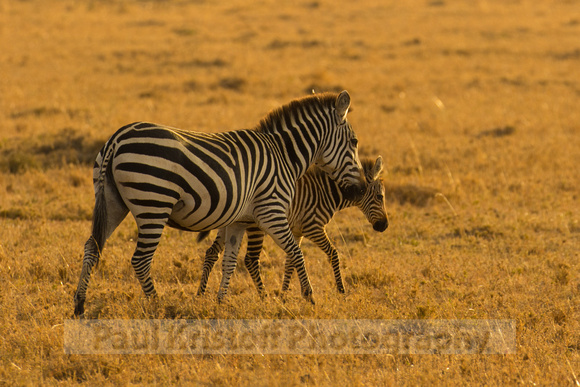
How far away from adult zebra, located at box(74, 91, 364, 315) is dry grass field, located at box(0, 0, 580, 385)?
0.73 meters

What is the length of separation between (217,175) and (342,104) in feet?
5.80

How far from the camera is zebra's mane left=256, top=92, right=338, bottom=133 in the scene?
7336 mm

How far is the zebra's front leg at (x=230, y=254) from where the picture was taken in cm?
723

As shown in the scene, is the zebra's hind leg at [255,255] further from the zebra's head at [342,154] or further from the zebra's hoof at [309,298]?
the zebra's head at [342,154]

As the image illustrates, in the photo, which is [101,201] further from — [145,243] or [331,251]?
[331,251]

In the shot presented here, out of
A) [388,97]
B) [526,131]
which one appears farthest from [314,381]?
[388,97]

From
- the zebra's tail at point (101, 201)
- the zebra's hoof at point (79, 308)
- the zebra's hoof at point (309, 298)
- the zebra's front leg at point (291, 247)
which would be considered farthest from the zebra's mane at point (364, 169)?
the zebra's hoof at point (79, 308)

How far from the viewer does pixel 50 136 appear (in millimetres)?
13438

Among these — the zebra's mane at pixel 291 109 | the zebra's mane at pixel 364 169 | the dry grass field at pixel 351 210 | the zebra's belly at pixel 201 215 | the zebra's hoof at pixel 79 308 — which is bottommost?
the dry grass field at pixel 351 210

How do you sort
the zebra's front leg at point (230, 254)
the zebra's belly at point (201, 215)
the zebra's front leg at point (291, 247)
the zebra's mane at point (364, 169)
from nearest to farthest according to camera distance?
the zebra's belly at point (201, 215)
the zebra's front leg at point (291, 247)
the zebra's front leg at point (230, 254)
the zebra's mane at point (364, 169)

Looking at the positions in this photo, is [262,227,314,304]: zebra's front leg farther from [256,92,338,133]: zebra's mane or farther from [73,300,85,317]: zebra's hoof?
[73,300,85,317]: zebra's hoof

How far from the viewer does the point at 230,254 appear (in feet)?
24.0

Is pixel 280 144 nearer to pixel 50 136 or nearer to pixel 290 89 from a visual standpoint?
pixel 50 136

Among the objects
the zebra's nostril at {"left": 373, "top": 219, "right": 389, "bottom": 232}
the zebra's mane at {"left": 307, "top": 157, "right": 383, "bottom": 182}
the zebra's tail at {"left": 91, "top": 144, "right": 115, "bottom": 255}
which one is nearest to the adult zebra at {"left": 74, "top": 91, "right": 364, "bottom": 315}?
the zebra's tail at {"left": 91, "top": 144, "right": 115, "bottom": 255}
